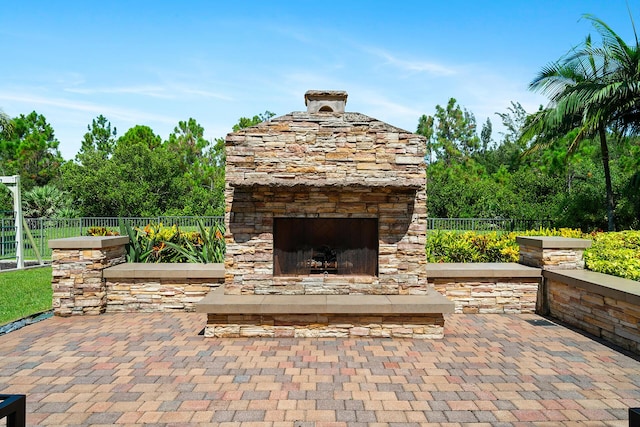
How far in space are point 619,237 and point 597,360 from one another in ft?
19.1

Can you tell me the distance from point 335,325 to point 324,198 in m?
2.03

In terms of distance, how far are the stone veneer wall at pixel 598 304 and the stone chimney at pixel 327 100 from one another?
16.1 feet

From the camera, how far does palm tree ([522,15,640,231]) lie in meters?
12.3

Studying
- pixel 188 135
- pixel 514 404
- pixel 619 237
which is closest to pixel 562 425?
pixel 514 404

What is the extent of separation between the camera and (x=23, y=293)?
8.80 m

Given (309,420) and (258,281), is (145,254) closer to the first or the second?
(258,281)

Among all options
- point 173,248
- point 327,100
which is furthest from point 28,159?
point 327,100

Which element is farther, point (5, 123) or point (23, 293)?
point (5, 123)

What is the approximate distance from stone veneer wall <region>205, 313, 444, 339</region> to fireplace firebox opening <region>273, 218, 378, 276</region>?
0.79 meters

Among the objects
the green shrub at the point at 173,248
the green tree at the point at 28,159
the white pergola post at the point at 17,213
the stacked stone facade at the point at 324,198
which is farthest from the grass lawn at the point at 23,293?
the green tree at the point at 28,159

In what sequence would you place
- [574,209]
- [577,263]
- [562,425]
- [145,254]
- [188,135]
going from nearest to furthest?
1. [562,425]
2. [577,263]
3. [145,254]
4. [574,209]
5. [188,135]

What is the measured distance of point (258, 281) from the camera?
639cm

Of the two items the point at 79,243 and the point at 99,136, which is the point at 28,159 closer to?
the point at 99,136

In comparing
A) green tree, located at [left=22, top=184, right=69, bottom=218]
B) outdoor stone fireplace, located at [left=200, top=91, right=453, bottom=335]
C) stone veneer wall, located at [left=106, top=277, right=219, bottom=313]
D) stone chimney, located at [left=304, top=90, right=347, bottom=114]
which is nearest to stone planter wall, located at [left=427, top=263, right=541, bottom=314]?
outdoor stone fireplace, located at [left=200, top=91, right=453, bottom=335]
